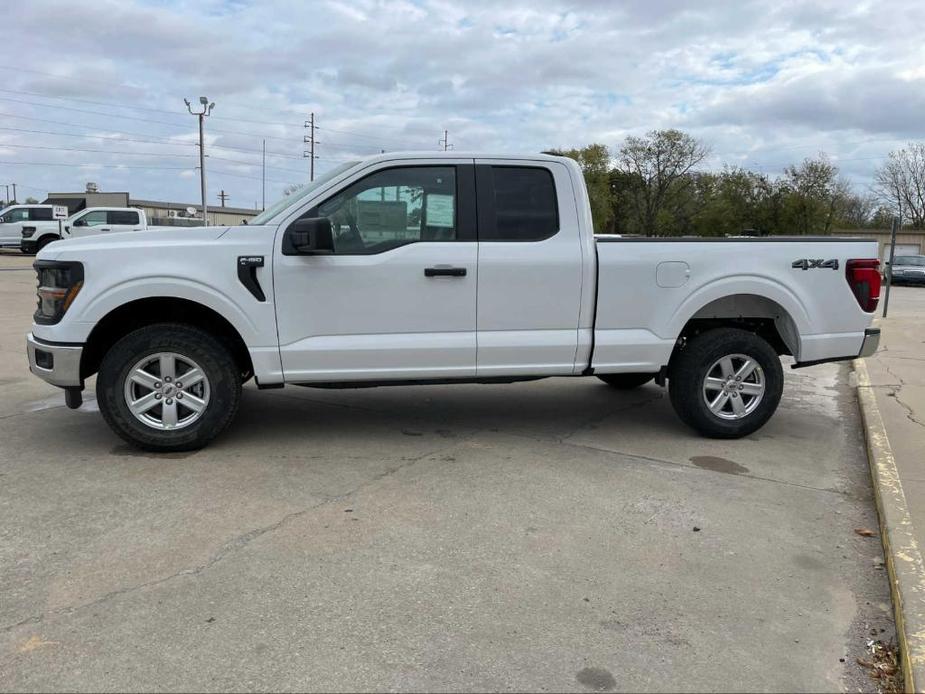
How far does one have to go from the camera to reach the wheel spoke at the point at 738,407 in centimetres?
566

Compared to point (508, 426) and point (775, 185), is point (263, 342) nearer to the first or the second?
point (508, 426)

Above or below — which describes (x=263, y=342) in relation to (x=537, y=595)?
above

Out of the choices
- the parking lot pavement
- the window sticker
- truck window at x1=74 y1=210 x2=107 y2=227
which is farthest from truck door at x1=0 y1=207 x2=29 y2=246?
the window sticker

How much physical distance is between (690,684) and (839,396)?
5.98 meters

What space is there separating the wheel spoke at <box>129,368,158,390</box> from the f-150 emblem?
458cm

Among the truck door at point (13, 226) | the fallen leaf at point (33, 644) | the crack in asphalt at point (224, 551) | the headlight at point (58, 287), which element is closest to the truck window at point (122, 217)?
the truck door at point (13, 226)

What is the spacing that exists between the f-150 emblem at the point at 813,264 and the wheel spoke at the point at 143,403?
461 centimetres

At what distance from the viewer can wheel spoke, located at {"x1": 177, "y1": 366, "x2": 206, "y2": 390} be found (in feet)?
16.4

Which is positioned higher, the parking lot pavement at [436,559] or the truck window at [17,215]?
the truck window at [17,215]

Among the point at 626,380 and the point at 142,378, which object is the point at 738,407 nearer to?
the point at 626,380

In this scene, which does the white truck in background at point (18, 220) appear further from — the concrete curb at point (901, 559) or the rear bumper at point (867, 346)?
the concrete curb at point (901, 559)

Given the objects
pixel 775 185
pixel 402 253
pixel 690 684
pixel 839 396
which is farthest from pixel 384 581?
pixel 775 185

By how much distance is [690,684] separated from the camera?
2658 mm

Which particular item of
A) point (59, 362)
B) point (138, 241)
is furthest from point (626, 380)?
point (59, 362)
